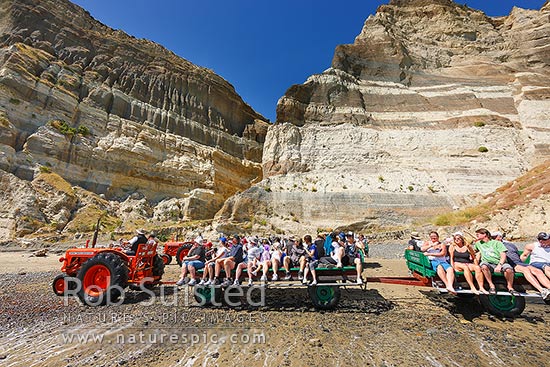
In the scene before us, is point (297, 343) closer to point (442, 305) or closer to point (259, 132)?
point (442, 305)

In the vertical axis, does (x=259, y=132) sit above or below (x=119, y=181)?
above

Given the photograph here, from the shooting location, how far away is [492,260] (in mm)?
5234

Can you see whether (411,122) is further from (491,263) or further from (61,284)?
(61,284)

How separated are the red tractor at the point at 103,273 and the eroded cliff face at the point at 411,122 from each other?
18.4 meters

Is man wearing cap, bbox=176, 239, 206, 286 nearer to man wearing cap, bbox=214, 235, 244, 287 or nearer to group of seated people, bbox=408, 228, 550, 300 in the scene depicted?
man wearing cap, bbox=214, 235, 244, 287

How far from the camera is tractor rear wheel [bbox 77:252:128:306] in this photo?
5797 mm

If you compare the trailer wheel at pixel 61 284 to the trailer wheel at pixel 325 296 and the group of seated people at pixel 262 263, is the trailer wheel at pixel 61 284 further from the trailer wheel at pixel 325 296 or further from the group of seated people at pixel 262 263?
the trailer wheel at pixel 325 296

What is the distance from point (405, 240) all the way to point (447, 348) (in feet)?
54.5

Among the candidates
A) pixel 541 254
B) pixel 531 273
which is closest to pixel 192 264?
pixel 531 273

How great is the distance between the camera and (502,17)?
1775 inches

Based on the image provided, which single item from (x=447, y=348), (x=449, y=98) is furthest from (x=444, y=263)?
(x=449, y=98)

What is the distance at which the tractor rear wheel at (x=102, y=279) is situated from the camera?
5797mm

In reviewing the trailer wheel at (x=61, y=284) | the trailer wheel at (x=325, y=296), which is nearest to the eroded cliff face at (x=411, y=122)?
the trailer wheel at (x=325, y=296)

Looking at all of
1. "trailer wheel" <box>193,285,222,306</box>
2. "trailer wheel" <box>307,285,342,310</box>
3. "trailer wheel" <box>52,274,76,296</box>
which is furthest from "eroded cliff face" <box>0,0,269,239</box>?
"trailer wheel" <box>307,285,342,310</box>
